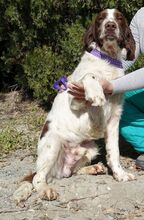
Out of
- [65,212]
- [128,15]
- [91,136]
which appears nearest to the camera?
[65,212]

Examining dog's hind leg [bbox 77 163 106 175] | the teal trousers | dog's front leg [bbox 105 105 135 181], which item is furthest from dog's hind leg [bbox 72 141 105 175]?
the teal trousers

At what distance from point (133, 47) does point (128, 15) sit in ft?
7.02

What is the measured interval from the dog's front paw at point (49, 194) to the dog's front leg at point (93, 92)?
2.49ft

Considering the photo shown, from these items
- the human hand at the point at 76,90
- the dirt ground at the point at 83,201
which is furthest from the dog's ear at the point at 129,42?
the dirt ground at the point at 83,201

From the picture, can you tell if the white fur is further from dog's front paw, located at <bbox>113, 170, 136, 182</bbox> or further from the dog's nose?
dog's front paw, located at <bbox>113, 170, 136, 182</bbox>

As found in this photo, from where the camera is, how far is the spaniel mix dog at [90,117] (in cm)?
443

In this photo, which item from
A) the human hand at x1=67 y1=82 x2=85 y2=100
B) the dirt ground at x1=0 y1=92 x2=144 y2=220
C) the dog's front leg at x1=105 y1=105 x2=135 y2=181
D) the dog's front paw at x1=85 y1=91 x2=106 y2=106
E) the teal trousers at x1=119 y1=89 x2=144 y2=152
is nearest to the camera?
the dirt ground at x1=0 y1=92 x2=144 y2=220

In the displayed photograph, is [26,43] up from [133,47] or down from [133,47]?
down

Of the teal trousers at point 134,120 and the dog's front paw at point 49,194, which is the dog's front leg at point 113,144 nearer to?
the teal trousers at point 134,120

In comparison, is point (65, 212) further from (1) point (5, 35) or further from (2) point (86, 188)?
(1) point (5, 35)

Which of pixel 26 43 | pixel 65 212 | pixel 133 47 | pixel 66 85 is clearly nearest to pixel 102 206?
pixel 65 212

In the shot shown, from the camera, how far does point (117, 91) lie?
4344 millimetres

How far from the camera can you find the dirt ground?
387 centimetres

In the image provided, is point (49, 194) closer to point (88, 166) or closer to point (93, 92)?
point (88, 166)
